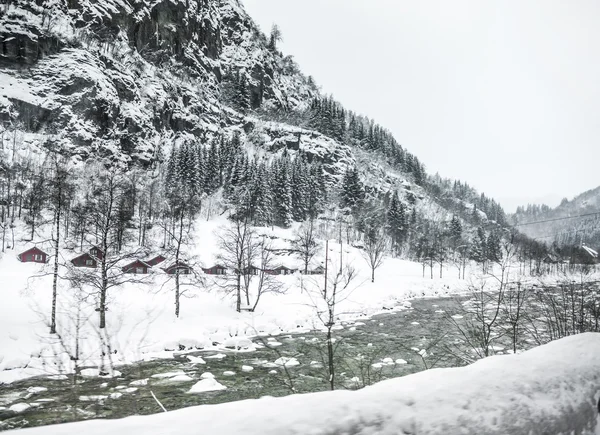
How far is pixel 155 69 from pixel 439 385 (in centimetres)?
15659

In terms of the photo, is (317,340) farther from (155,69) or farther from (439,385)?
(155,69)

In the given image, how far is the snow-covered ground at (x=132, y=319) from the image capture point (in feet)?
44.4

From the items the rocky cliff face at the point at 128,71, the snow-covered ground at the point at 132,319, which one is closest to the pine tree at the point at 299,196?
the rocky cliff face at the point at 128,71

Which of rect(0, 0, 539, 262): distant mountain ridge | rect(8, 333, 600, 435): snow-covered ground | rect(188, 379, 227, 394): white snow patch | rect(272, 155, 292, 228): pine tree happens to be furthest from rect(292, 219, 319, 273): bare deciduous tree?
rect(8, 333, 600, 435): snow-covered ground

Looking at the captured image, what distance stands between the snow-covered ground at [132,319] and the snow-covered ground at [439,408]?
4.91 meters

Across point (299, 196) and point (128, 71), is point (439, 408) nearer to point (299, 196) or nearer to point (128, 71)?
point (299, 196)

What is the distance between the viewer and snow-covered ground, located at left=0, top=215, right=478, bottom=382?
13523 millimetres

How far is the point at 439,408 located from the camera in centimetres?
186

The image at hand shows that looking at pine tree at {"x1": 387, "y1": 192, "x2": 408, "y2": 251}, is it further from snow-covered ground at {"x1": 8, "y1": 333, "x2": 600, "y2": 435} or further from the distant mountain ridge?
snow-covered ground at {"x1": 8, "y1": 333, "x2": 600, "y2": 435}

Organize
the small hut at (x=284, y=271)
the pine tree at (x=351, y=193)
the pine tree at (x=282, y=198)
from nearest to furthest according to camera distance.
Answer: the small hut at (x=284, y=271) < the pine tree at (x=282, y=198) < the pine tree at (x=351, y=193)

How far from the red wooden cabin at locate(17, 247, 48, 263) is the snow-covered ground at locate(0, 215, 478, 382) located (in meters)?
0.98

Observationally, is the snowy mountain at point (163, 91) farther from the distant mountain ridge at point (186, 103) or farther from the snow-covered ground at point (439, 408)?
the snow-covered ground at point (439, 408)

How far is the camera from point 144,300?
82.9 ft

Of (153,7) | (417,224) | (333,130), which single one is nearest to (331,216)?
(417,224)
